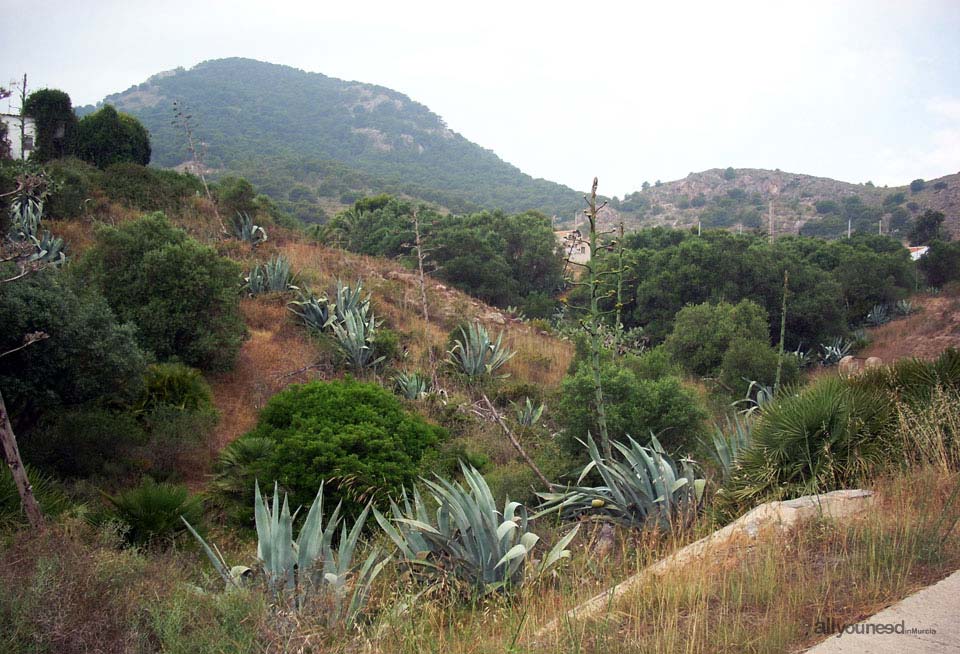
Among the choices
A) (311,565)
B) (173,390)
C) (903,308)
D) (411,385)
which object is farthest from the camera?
(903,308)

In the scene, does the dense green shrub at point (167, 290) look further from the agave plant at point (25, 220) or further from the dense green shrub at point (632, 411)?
the dense green shrub at point (632, 411)

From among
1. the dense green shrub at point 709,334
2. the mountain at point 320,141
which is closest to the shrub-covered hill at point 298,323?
the dense green shrub at point 709,334

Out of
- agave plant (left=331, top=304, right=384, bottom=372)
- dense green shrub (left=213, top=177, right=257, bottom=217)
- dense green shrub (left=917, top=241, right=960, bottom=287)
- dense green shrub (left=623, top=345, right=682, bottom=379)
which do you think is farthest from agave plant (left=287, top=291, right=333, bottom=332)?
dense green shrub (left=917, top=241, right=960, bottom=287)

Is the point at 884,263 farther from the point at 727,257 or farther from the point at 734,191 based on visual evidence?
the point at 734,191

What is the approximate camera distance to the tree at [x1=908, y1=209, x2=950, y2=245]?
146 feet

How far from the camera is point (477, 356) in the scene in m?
12.5

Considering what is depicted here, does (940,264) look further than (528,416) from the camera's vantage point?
Yes

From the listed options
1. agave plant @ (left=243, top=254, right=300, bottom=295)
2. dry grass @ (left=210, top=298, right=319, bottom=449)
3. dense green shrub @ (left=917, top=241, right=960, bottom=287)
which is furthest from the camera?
dense green shrub @ (left=917, top=241, right=960, bottom=287)

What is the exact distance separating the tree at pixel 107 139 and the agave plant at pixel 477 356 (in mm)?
15535

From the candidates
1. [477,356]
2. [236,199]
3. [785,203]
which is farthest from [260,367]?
[785,203]

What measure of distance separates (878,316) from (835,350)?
8.49 m

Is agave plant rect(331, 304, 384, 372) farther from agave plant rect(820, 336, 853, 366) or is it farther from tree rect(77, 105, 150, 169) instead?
agave plant rect(820, 336, 853, 366)

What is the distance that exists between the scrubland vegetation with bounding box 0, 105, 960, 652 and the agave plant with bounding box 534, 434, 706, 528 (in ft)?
0.11

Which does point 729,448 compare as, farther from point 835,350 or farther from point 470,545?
point 835,350
